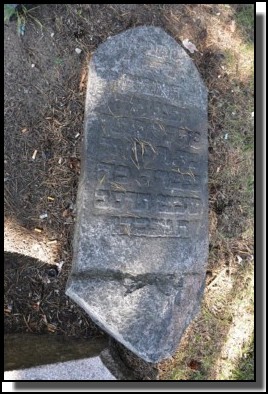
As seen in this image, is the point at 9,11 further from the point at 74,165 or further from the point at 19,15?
the point at 74,165

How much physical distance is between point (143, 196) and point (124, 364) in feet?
3.45

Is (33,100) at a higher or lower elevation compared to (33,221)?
higher

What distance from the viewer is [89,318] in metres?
2.62

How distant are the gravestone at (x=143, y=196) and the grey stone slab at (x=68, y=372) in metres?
0.20

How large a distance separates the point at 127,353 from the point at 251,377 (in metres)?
0.94

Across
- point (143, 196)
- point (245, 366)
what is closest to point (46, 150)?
point (143, 196)

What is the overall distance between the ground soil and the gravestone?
1.12 feet

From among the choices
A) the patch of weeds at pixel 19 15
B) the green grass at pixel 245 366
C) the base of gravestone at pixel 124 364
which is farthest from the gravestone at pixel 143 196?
the green grass at pixel 245 366

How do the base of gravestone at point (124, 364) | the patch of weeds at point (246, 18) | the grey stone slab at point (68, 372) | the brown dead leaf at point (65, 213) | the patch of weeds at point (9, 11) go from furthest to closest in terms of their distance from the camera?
the patch of weeds at point (246, 18) → the brown dead leaf at point (65, 213) → the patch of weeds at point (9, 11) → the base of gravestone at point (124, 364) → the grey stone slab at point (68, 372)

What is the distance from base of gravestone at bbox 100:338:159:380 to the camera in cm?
237

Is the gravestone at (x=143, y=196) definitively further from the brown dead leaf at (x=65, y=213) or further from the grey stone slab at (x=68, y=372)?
the brown dead leaf at (x=65, y=213)

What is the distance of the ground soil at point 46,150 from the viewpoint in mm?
2564

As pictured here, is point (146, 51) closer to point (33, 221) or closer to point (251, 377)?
point (33, 221)
